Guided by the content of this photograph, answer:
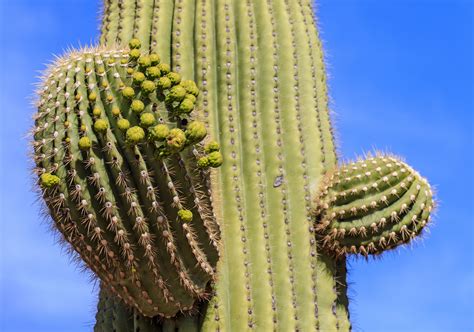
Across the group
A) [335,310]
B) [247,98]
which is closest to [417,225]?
[335,310]

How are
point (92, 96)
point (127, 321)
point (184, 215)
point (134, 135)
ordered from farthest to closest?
point (127, 321), point (184, 215), point (92, 96), point (134, 135)

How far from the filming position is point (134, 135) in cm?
488

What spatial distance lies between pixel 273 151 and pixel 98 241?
1.26 metres

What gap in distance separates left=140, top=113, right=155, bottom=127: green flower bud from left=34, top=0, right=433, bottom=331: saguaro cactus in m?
0.01

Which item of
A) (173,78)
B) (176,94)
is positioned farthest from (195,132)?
(173,78)

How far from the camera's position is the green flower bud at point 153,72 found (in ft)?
16.6

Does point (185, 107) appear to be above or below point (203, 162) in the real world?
above

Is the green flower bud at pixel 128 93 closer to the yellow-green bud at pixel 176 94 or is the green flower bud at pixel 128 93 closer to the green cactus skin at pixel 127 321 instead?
the yellow-green bud at pixel 176 94

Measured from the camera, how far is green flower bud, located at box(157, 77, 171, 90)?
16.6 ft

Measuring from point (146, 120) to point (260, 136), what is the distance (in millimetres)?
1066

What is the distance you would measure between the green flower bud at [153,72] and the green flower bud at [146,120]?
22 cm

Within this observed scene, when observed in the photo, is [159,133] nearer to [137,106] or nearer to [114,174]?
[137,106]

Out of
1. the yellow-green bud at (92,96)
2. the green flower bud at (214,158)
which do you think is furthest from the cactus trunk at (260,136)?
the yellow-green bud at (92,96)

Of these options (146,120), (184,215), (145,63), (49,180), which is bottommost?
(184,215)
